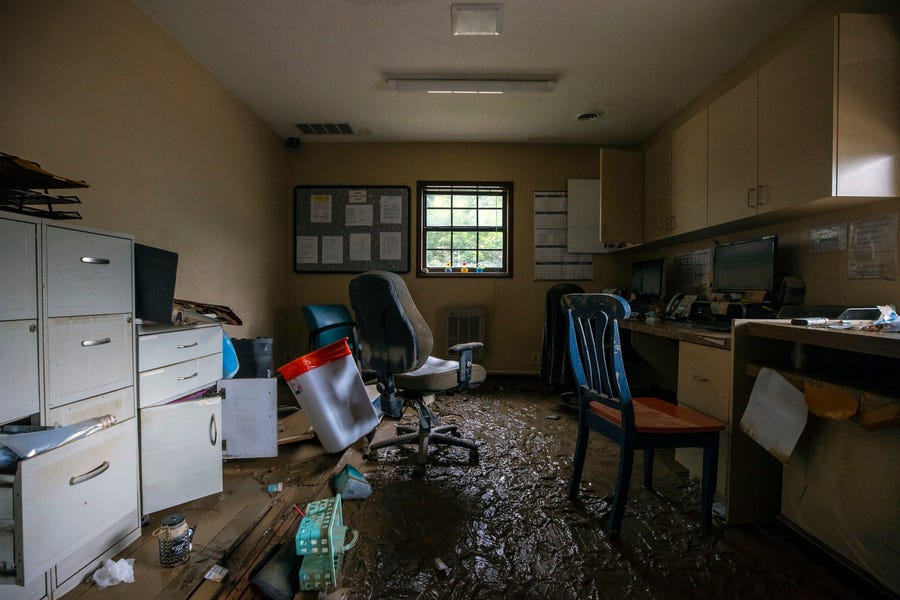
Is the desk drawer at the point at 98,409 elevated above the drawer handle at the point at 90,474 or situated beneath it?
elevated above

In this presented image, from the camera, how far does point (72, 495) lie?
3.72 ft

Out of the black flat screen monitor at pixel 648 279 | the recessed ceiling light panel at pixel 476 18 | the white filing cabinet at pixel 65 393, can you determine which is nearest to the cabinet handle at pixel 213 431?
the white filing cabinet at pixel 65 393

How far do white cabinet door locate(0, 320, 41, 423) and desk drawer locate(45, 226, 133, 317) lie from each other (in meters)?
0.10

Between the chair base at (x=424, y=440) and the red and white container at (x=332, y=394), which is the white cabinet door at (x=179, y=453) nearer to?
the red and white container at (x=332, y=394)

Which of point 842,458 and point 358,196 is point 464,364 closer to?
point 842,458

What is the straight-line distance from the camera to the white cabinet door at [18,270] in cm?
107

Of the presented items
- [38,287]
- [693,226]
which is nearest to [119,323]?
[38,287]

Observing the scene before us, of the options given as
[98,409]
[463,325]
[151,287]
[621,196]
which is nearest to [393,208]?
[463,325]

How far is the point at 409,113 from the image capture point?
11.4ft

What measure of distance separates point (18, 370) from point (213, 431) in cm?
76

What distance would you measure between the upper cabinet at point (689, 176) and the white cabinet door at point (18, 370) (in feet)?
11.0

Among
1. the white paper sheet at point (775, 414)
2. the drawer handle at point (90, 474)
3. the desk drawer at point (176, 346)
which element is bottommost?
the drawer handle at point (90, 474)

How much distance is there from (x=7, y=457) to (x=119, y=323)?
53 centimetres

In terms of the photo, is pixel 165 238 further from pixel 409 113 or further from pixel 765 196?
pixel 765 196
